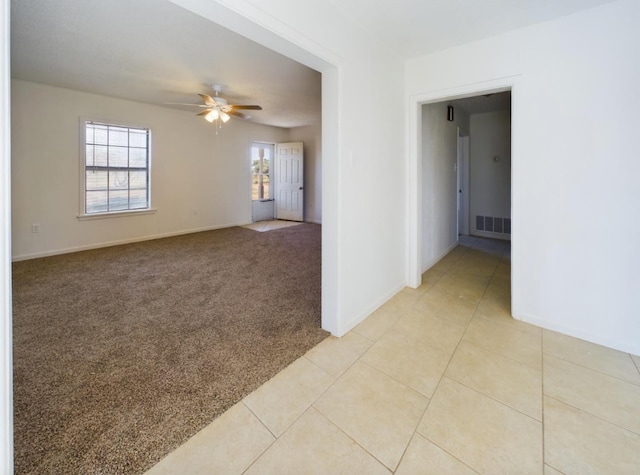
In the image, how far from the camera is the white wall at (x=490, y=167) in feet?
17.4

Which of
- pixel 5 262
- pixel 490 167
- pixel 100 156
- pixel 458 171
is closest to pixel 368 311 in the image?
pixel 5 262

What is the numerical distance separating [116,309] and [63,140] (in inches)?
134

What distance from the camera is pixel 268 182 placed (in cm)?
785

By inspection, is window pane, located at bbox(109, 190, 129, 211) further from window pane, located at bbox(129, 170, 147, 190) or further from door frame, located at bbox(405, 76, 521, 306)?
door frame, located at bbox(405, 76, 521, 306)

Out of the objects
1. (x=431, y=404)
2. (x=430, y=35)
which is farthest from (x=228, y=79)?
(x=431, y=404)

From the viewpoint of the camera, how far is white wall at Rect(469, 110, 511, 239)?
531 centimetres

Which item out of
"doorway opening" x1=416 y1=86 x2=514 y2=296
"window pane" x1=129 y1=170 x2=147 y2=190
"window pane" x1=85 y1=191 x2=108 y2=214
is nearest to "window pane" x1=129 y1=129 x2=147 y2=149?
"window pane" x1=129 y1=170 x2=147 y2=190

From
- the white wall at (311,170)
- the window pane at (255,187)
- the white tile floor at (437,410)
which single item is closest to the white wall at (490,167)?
the white wall at (311,170)

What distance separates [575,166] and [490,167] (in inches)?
153

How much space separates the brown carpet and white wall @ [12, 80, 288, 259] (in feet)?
2.42

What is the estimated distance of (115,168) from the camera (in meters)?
4.92

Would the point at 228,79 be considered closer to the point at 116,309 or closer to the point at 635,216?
the point at 116,309

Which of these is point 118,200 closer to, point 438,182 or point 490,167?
point 438,182

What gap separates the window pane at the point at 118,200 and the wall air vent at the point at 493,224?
682 cm
